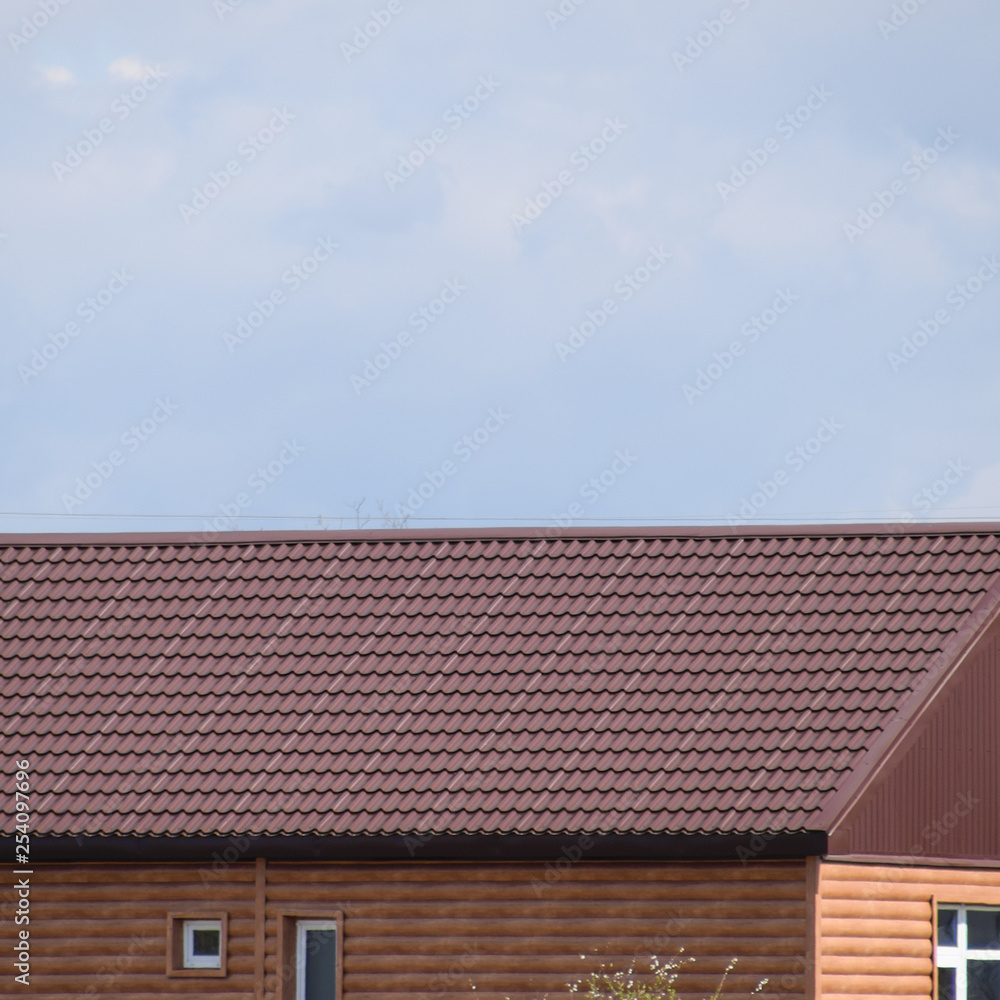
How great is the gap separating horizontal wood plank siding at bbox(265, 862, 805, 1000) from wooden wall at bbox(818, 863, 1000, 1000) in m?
0.30

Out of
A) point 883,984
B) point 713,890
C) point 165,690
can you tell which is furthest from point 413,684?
Answer: point 883,984

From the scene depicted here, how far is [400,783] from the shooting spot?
60.1 feet

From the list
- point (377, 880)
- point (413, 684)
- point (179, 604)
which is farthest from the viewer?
point (179, 604)

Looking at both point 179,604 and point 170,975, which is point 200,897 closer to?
point 170,975

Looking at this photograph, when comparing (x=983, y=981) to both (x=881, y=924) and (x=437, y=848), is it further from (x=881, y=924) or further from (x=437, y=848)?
(x=437, y=848)

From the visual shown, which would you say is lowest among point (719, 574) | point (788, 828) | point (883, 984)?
point (883, 984)

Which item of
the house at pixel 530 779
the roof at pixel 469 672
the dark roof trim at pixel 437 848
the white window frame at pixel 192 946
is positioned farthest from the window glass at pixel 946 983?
the white window frame at pixel 192 946

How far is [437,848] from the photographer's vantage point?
17812 millimetres

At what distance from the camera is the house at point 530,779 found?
17.4 m

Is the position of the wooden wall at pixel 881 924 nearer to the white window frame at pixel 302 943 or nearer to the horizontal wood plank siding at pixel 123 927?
the white window frame at pixel 302 943

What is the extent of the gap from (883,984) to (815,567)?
4.57 metres

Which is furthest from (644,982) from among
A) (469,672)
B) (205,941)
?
(205,941)

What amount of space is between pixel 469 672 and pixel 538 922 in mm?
2867

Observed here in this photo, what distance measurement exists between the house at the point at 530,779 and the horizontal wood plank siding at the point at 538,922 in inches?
1.0
